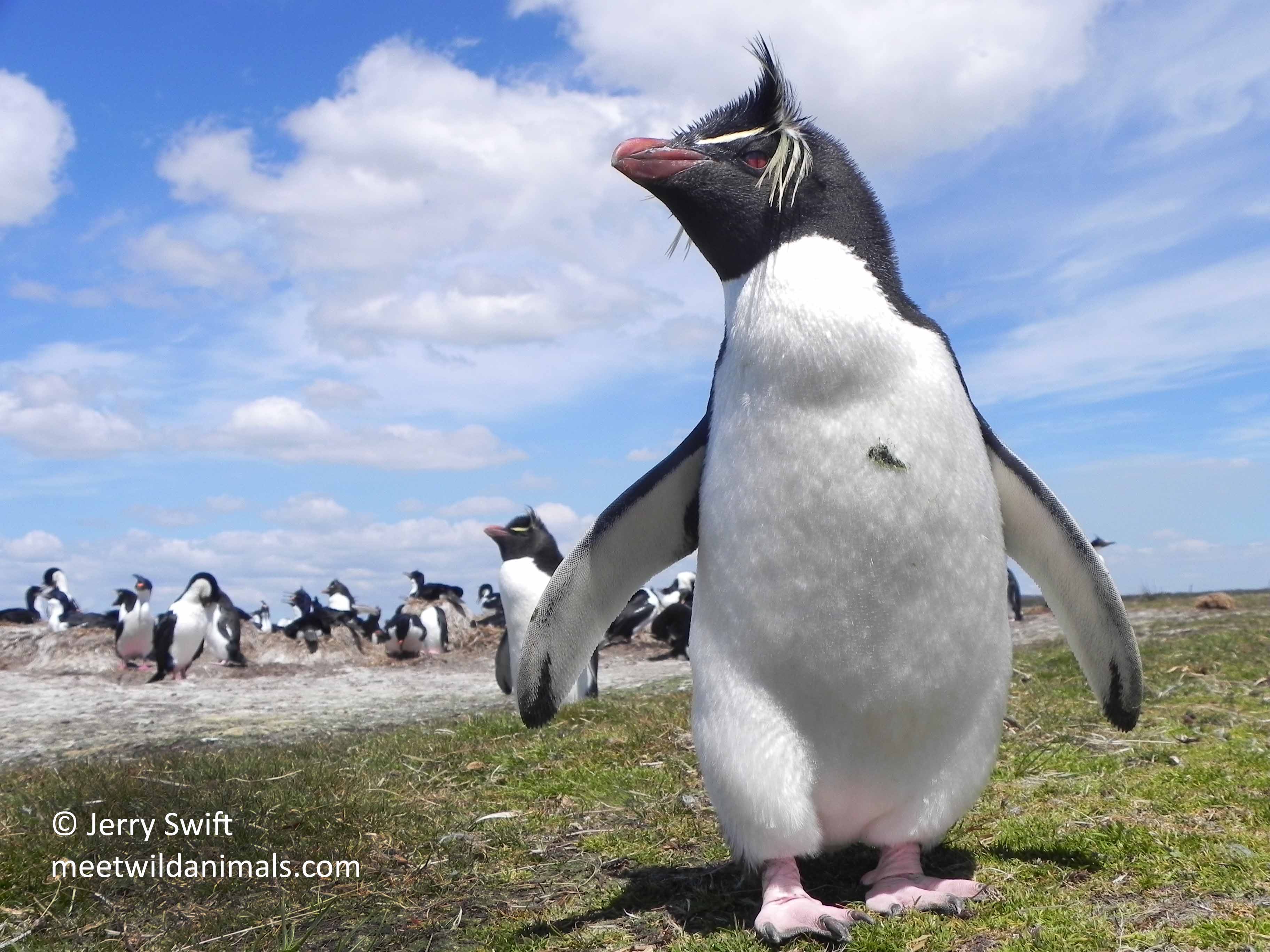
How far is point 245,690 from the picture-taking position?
1365 cm

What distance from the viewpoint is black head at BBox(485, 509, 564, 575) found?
40.7 feet

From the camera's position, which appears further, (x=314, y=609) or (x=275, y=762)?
(x=314, y=609)

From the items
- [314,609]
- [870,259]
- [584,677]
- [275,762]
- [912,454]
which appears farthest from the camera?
[314,609]

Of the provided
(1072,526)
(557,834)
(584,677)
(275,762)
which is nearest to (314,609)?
(584,677)

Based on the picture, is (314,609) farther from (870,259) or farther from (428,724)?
(870,259)

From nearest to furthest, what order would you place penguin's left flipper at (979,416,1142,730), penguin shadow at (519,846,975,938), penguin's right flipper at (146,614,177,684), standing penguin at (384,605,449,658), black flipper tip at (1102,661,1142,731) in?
penguin shadow at (519,846,975,938), penguin's left flipper at (979,416,1142,730), black flipper tip at (1102,661,1142,731), penguin's right flipper at (146,614,177,684), standing penguin at (384,605,449,658)

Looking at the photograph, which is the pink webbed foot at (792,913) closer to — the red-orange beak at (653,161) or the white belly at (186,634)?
the red-orange beak at (653,161)

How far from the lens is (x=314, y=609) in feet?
76.1

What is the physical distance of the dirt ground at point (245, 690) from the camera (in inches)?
345

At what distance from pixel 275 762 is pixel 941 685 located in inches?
172

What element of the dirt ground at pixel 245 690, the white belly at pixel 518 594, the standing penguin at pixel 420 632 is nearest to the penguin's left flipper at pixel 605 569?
the dirt ground at pixel 245 690

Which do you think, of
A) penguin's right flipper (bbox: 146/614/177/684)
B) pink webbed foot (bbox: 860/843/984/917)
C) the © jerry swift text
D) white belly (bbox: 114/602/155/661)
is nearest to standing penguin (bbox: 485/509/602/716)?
the © jerry swift text

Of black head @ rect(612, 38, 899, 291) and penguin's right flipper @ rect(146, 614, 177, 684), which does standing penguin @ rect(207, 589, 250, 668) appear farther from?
black head @ rect(612, 38, 899, 291)

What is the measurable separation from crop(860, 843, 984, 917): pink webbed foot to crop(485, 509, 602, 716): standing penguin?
23.9 feet
